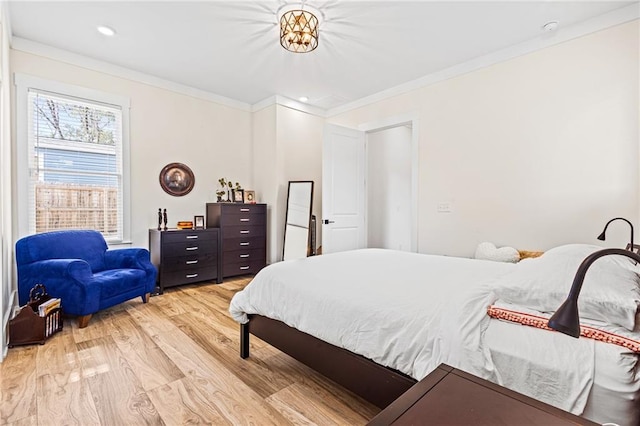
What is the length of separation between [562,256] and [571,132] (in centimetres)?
188

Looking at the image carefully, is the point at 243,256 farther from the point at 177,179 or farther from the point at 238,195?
the point at 177,179

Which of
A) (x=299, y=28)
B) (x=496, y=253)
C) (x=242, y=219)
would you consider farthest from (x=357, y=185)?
(x=299, y=28)

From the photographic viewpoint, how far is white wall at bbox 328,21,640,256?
8.59 feet

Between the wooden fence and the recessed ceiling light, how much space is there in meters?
1.72

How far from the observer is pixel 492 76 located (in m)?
3.37

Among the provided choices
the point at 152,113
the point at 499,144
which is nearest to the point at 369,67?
the point at 499,144

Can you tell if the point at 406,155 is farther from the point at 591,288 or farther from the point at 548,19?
the point at 591,288

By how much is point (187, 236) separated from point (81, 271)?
132 centimetres

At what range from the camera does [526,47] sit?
311 centimetres

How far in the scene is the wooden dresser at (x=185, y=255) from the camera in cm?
379

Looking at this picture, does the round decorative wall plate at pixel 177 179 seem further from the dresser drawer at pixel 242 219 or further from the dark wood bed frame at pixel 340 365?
the dark wood bed frame at pixel 340 365

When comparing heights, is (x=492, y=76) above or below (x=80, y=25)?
below

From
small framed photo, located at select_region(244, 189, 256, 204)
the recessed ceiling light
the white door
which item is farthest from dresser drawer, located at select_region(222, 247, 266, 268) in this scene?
the recessed ceiling light

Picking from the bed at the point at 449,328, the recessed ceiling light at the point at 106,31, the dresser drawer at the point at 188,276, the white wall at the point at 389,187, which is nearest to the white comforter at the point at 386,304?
the bed at the point at 449,328
